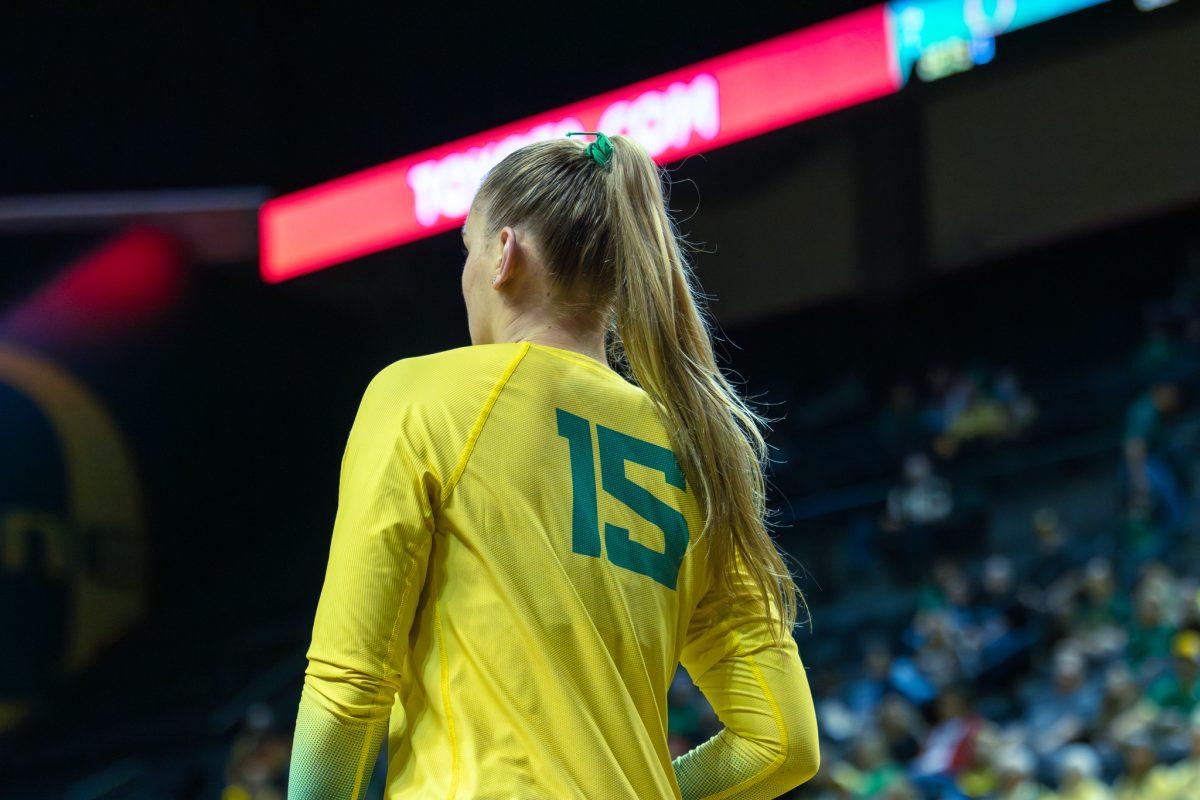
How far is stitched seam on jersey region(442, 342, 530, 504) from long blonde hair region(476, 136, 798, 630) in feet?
0.35

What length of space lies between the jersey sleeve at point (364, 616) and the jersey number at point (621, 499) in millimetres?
130

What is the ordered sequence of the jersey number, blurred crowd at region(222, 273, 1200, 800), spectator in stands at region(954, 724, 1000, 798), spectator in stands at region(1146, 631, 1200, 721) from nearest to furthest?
the jersey number, spectator in stands at region(1146, 631, 1200, 721), blurred crowd at region(222, 273, 1200, 800), spectator in stands at region(954, 724, 1000, 798)

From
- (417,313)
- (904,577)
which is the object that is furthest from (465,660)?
(417,313)

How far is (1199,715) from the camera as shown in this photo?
19.1 ft

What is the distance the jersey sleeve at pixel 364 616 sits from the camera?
108cm

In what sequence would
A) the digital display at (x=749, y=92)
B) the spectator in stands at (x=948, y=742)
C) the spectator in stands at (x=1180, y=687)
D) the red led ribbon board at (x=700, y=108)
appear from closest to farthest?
the spectator in stands at (x=1180, y=687)
the spectator in stands at (x=948, y=742)
the digital display at (x=749, y=92)
the red led ribbon board at (x=700, y=108)

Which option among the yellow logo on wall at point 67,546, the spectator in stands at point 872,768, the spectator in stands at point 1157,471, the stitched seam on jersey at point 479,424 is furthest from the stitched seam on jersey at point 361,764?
the yellow logo on wall at point 67,546

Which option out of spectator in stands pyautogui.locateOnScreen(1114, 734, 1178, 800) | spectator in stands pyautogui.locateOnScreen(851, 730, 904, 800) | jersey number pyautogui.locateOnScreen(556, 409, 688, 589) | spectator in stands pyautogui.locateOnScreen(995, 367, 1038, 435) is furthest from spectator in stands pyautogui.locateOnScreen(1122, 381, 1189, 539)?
jersey number pyautogui.locateOnScreen(556, 409, 688, 589)

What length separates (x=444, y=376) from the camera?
116 cm

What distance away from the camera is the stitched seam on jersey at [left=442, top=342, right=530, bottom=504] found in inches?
44.3

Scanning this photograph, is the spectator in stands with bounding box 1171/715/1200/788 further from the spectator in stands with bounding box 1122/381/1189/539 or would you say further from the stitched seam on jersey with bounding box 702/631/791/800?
the stitched seam on jersey with bounding box 702/631/791/800

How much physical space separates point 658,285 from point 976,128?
941 cm

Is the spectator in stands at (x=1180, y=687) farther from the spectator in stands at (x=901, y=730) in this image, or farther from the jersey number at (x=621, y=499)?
the jersey number at (x=621, y=499)

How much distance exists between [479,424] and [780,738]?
422mm
